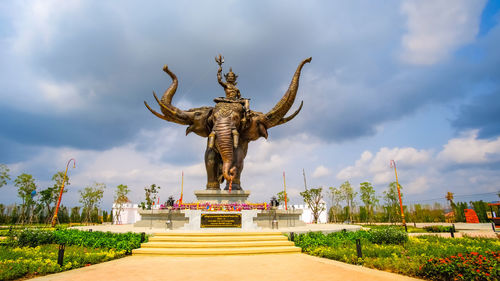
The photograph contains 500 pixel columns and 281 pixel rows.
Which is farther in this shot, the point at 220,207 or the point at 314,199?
the point at 314,199

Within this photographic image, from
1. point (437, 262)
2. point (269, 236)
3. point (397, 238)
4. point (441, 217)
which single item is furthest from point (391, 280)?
point (441, 217)

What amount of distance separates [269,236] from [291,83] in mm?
12607

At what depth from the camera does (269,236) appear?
40.0 ft

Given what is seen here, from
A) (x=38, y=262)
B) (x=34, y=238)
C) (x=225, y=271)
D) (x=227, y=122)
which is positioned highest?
(x=227, y=122)

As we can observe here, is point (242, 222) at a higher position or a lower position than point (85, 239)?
higher

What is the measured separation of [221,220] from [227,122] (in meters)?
7.82

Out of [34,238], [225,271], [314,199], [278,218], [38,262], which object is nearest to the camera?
[225,271]

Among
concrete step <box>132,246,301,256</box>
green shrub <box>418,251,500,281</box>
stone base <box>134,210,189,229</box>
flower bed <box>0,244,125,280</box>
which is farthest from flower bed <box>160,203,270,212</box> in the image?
green shrub <box>418,251,500,281</box>

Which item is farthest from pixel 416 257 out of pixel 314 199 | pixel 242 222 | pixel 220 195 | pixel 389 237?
pixel 314 199

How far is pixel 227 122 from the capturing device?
1953cm

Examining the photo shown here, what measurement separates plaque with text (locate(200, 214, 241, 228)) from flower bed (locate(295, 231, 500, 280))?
12.5ft

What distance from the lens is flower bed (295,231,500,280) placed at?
5.58 meters

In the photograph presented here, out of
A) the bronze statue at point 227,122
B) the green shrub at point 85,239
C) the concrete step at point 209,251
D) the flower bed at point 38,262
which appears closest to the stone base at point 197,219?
the concrete step at point 209,251

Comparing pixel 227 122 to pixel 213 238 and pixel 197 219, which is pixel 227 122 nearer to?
pixel 197 219
